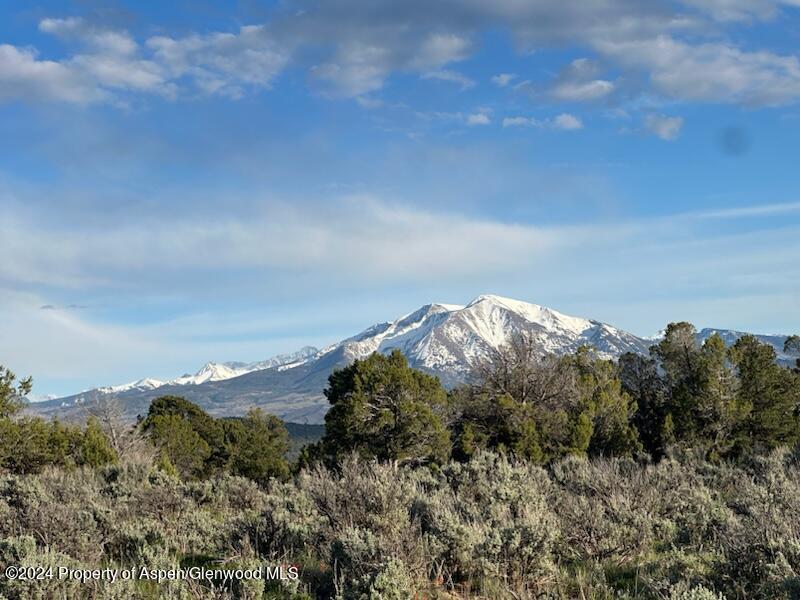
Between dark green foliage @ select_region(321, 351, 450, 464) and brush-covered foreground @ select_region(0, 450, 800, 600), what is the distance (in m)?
19.4

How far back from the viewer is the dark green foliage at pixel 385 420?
32.6m

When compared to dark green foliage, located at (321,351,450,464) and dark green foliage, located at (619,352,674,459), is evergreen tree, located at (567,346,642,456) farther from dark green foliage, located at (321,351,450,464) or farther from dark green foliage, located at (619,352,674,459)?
dark green foliage, located at (321,351,450,464)

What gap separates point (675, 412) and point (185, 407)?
4604 cm

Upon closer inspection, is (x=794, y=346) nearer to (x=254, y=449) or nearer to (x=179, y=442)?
(x=254, y=449)

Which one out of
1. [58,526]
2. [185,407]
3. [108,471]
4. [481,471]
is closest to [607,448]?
[481,471]

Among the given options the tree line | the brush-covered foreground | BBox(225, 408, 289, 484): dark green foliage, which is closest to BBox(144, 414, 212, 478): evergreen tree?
the tree line

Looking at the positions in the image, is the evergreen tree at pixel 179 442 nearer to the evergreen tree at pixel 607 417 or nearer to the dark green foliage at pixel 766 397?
the evergreen tree at pixel 607 417

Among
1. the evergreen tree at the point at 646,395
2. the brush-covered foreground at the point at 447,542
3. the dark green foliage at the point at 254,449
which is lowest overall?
the dark green foliage at the point at 254,449

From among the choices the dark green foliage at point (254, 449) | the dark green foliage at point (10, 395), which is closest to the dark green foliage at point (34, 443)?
the dark green foliage at point (10, 395)

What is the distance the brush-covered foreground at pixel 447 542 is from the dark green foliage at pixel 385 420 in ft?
63.6

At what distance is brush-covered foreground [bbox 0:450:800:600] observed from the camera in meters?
6.82

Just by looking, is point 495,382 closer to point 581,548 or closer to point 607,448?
point 607,448

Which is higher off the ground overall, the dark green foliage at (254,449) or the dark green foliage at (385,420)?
the dark green foliage at (385,420)

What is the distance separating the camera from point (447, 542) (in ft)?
27.0
